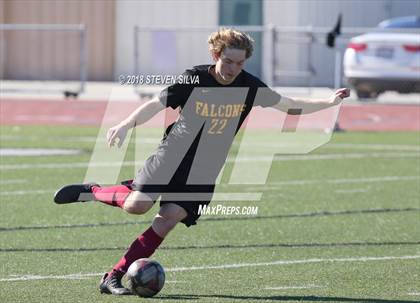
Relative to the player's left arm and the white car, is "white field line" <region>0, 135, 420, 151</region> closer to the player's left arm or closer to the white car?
the white car

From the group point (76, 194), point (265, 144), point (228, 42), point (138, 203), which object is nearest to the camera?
point (228, 42)

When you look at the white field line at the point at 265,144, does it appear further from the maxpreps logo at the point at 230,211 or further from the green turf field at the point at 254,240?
the maxpreps logo at the point at 230,211

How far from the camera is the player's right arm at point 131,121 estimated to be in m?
7.00

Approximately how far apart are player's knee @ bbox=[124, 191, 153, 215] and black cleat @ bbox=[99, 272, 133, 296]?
1.39 feet

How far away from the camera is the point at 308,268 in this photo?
821 cm

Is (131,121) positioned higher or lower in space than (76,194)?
higher

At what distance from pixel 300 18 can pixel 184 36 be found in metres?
2.86

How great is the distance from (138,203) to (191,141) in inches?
19.9

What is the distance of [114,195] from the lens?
757 centimetres

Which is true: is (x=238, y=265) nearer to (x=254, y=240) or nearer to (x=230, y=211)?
(x=254, y=240)

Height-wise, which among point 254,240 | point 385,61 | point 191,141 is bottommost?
point 385,61

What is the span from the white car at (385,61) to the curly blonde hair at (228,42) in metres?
13.9

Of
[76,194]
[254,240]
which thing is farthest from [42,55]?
[76,194]

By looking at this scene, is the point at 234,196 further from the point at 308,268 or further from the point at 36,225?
the point at 308,268
